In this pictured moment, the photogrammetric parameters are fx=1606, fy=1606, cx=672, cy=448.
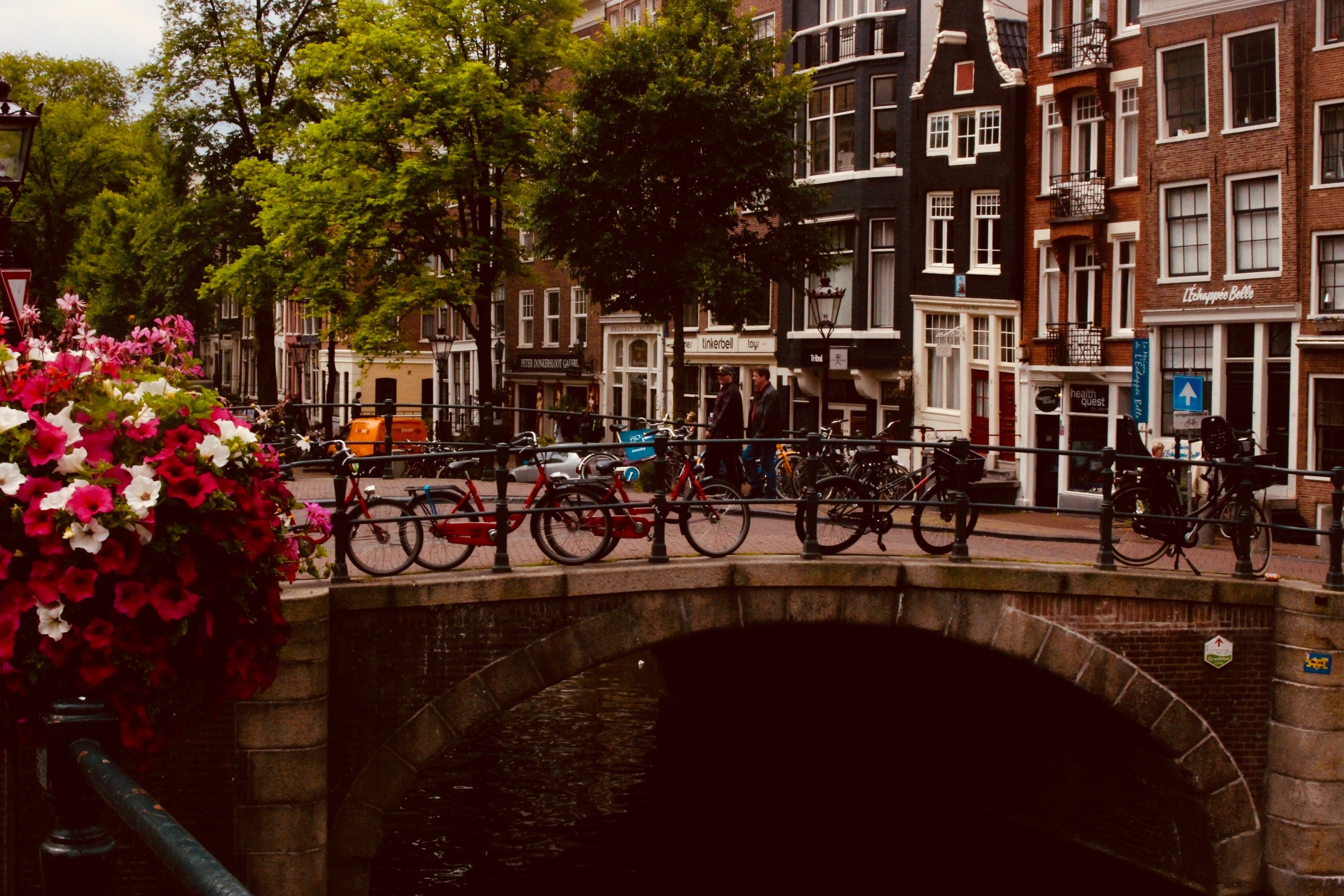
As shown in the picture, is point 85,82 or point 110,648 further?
point 85,82

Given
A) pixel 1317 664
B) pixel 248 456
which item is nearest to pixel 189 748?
pixel 248 456

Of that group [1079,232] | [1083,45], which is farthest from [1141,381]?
[1083,45]

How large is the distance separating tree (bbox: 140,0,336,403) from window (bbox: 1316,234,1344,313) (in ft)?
71.6

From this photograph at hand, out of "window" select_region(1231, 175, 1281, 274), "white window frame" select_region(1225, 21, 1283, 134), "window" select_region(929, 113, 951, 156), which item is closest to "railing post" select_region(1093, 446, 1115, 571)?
"window" select_region(1231, 175, 1281, 274)

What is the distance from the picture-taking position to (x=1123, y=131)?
2717 cm

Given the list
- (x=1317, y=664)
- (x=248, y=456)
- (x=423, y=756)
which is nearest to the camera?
(x=248, y=456)

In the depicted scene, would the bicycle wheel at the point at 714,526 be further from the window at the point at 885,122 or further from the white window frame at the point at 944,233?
the window at the point at 885,122

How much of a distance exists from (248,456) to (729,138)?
19.8m

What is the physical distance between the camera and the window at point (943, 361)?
101ft

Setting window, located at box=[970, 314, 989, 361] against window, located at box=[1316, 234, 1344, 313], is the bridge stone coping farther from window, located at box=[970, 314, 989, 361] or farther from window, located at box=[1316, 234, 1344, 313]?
window, located at box=[970, 314, 989, 361]

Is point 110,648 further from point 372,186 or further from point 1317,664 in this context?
point 372,186

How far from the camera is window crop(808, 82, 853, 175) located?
108 feet

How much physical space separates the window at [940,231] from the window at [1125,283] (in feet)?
13.3

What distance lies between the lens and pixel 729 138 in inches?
945
